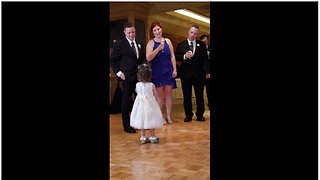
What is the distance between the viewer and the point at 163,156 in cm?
197

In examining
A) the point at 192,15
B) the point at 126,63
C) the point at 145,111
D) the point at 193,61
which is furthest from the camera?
the point at 192,15

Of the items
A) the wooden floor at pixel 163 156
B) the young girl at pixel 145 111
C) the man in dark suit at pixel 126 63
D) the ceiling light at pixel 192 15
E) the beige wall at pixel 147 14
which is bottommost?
the wooden floor at pixel 163 156

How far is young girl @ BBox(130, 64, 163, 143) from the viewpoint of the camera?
242cm

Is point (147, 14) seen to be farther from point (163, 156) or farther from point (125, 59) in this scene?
point (163, 156)

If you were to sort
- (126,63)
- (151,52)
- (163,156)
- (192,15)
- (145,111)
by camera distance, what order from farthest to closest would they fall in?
(192,15) → (151,52) → (126,63) → (145,111) → (163,156)

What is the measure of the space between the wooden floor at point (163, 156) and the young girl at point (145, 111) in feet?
0.44

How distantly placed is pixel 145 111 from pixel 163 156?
1.85 feet

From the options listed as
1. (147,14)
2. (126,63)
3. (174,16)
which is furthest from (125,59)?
(174,16)

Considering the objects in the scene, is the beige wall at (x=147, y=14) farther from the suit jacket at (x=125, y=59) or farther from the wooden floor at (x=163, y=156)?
the wooden floor at (x=163, y=156)

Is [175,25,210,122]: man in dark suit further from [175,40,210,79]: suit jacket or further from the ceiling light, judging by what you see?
the ceiling light

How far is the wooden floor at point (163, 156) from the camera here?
1559 mm

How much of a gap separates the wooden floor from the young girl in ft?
0.44

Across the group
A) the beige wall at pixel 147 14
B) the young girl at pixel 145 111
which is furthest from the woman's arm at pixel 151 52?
the beige wall at pixel 147 14

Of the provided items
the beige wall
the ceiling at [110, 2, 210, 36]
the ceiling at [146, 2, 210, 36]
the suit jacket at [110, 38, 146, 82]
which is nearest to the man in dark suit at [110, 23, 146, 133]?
the suit jacket at [110, 38, 146, 82]
